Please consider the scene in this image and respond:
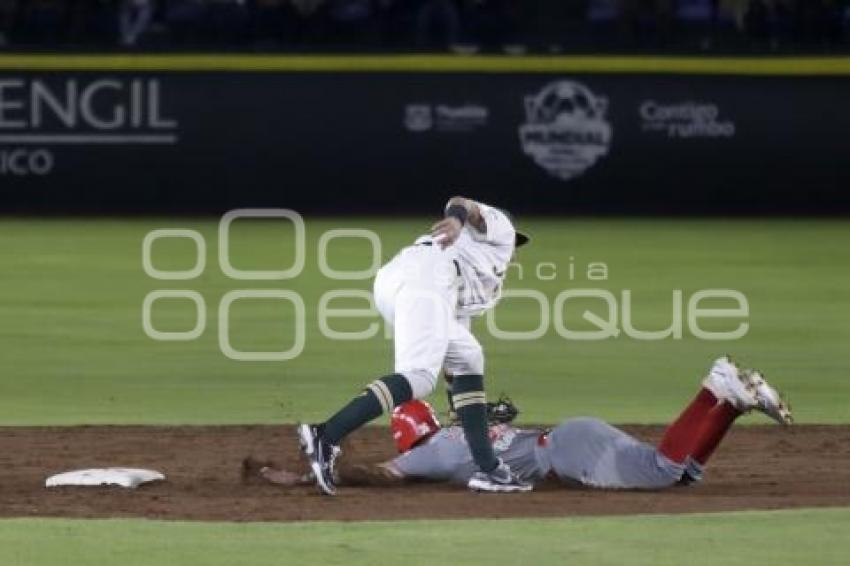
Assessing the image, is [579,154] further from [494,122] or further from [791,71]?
[791,71]

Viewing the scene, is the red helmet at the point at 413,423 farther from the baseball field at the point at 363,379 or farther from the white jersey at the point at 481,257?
the white jersey at the point at 481,257

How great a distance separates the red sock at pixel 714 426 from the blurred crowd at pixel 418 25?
14.6 m

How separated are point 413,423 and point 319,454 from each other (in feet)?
2.17

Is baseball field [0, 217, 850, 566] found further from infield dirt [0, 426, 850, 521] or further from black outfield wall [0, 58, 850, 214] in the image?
black outfield wall [0, 58, 850, 214]

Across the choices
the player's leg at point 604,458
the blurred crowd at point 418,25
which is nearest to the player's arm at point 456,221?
the player's leg at point 604,458

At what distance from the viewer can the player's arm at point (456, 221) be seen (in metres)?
8.88

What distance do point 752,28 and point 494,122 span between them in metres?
2.89

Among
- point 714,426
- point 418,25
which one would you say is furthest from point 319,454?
point 418,25

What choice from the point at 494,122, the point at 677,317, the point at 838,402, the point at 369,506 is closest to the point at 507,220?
the point at 369,506

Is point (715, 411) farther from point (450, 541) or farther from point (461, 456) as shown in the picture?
point (450, 541)

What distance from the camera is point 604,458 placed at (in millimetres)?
9086

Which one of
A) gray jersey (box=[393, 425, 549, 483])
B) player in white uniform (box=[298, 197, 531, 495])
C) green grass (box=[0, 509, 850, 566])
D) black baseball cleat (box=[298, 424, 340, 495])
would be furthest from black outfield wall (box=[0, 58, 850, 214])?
green grass (box=[0, 509, 850, 566])

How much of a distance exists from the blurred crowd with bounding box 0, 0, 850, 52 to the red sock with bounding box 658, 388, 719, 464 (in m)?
14.6

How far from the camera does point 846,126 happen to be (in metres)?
23.4
